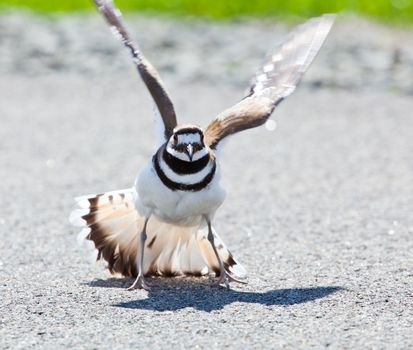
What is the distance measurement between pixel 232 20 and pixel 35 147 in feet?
20.9

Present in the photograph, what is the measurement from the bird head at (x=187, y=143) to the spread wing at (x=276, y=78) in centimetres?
64

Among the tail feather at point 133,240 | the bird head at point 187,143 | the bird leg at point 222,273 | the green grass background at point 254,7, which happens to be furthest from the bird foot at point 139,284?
the green grass background at point 254,7

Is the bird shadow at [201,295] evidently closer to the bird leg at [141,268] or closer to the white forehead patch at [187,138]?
the bird leg at [141,268]

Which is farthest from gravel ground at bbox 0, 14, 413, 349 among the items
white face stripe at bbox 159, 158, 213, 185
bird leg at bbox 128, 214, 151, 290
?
white face stripe at bbox 159, 158, 213, 185

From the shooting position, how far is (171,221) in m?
6.09

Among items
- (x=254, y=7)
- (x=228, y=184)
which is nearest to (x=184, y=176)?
(x=228, y=184)

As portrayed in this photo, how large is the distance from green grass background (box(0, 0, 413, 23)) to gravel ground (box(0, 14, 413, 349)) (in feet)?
2.38

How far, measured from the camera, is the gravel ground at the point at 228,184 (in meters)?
5.30

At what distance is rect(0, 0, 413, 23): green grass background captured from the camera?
16.3 meters

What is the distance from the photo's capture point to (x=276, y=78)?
733 centimetres

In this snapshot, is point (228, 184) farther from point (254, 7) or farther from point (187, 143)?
point (254, 7)

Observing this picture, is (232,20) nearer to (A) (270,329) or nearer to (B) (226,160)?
(B) (226,160)

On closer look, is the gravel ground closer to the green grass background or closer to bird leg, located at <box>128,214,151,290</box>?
bird leg, located at <box>128,214,151,290</box>

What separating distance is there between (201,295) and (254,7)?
11.4 meters
